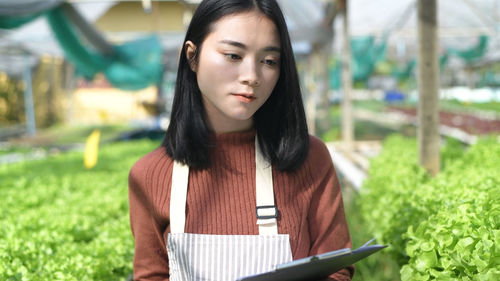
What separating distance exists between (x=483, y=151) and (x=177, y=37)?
11.4 meters

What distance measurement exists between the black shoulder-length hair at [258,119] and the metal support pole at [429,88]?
2.76 meters

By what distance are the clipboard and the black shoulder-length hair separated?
360mm

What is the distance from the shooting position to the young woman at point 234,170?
1577 millimetres

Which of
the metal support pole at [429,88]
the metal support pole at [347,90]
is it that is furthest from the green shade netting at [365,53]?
the metal support pole at [429,88]

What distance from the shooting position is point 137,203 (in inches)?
68.4

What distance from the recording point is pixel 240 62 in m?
1.56

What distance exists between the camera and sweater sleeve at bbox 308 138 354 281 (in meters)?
1.66

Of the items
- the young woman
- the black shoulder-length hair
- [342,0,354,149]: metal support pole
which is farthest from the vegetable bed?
[342,0,354,149]: metal support pole

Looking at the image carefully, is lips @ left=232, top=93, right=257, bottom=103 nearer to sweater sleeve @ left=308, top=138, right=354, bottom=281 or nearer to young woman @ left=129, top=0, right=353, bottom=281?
young woman @ left=129, top=0, right=353, bottom=281

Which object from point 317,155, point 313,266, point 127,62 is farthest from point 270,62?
point 127,62

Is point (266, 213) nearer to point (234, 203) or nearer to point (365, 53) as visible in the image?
point (234, 203)

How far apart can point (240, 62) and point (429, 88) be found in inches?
119

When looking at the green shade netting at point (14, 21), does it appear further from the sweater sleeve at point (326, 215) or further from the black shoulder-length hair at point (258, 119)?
the sweater sleeve at point (326, 215)

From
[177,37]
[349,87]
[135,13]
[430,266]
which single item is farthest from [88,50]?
[135,13]
